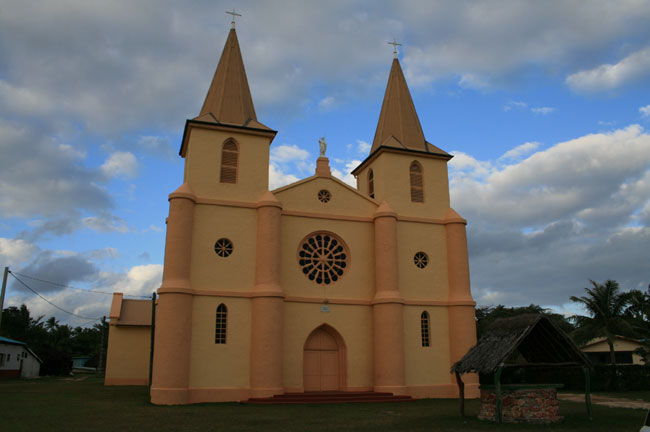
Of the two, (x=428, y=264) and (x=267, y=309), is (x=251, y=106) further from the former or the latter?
(x=428, y=264)

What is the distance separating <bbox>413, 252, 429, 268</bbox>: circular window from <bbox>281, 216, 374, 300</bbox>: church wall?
84.7 inches

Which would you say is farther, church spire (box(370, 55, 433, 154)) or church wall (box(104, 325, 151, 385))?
church wall (box(104, 325, 151, 385))

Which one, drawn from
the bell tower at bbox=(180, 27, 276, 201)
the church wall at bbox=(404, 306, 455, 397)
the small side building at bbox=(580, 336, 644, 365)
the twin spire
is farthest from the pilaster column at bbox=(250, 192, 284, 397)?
the small side building at bbox=(580, 336, 644, 365)

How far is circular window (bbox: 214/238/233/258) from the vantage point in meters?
21.6

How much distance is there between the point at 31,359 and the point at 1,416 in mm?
30226

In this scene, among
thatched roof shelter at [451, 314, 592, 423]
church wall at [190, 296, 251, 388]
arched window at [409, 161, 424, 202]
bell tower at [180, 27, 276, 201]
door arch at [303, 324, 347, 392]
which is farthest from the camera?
arched window at [409, 161, 424, 202]

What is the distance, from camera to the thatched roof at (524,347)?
1449 centimetres

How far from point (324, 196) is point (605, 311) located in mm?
19982

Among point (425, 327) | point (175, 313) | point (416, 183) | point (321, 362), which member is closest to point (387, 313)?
point (425, 327)

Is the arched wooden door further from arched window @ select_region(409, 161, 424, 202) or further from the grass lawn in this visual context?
arched window @ select_region(409, 161, 424, 202)

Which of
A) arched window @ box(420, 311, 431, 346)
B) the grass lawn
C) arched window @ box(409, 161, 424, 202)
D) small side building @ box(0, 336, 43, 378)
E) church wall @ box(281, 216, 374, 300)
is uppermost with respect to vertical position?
arched window @ box(409, 161, 424, 202)

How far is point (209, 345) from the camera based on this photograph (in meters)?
20.4

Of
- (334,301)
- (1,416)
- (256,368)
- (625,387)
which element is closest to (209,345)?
(256,368)

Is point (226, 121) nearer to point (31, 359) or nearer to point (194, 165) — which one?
point (194, 165)
